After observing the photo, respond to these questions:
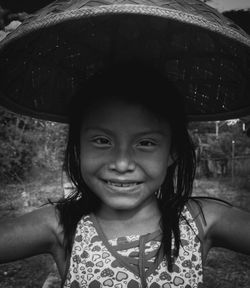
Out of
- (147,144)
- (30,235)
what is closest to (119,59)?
(147,144)

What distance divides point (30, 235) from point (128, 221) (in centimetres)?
42

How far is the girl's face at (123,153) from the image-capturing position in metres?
1.45

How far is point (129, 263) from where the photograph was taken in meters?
1.48

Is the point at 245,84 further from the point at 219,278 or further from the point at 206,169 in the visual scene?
the point at 206,169

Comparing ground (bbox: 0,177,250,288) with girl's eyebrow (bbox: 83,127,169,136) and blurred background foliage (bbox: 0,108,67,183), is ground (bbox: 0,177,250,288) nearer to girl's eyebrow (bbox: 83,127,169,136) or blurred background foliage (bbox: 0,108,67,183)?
blurred background foliage (bbox: 0,108,67,183)

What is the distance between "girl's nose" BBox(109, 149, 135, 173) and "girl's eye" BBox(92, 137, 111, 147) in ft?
0.20

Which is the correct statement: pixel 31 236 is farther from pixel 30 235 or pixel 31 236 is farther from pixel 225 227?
pixel 225 227

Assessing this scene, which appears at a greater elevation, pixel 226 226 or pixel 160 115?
pixel 160 115

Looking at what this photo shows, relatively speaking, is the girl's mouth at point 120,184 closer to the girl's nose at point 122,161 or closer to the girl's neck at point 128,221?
the girl's nose at point 122,161

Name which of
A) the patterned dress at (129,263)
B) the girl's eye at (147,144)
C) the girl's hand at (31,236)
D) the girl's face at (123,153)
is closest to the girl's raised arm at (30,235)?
the girl's hand at (31,236)

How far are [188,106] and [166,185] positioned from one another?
457 millimetres

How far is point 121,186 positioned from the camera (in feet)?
4.82

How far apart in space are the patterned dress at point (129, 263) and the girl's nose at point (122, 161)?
0.31 m

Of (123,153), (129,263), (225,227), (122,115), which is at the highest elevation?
(122,115)
